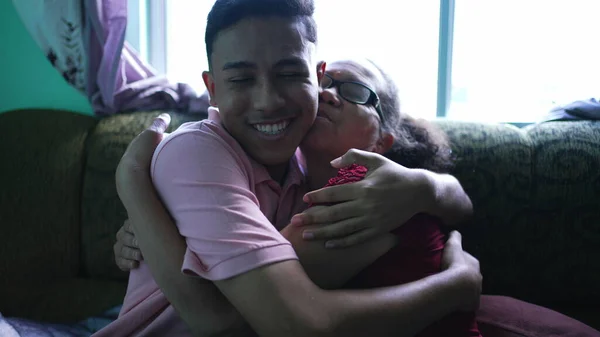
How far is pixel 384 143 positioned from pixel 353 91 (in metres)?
0.17

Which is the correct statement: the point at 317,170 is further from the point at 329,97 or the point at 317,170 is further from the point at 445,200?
the point at 445,200

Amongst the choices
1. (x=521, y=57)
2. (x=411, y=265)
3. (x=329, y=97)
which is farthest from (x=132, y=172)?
(x=521, y=57)

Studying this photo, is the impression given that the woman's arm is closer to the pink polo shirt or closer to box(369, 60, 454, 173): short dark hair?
the pink polo shirt

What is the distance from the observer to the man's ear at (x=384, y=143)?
138cm

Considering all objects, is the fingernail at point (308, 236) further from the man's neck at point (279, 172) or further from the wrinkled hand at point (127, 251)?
the wrinkled hand at point (127, 251)

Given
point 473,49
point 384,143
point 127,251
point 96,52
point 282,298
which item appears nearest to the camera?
point 282,298

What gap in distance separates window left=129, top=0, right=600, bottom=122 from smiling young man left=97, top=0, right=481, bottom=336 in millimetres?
1360

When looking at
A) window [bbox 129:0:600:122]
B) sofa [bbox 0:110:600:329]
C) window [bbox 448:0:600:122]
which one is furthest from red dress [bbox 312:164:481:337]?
window [bbox 448:0:600:122]

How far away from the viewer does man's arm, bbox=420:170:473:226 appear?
1.19 meters

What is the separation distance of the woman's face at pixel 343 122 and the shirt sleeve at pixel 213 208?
283 millimetres

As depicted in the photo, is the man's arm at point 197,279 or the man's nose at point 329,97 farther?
the man's nose at point 329,97

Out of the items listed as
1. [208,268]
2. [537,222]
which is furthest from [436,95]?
[208,268]

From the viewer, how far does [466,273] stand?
1106 millimetres

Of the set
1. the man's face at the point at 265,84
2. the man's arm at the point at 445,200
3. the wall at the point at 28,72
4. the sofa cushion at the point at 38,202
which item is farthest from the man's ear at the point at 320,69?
the wall at the point at 28,72
